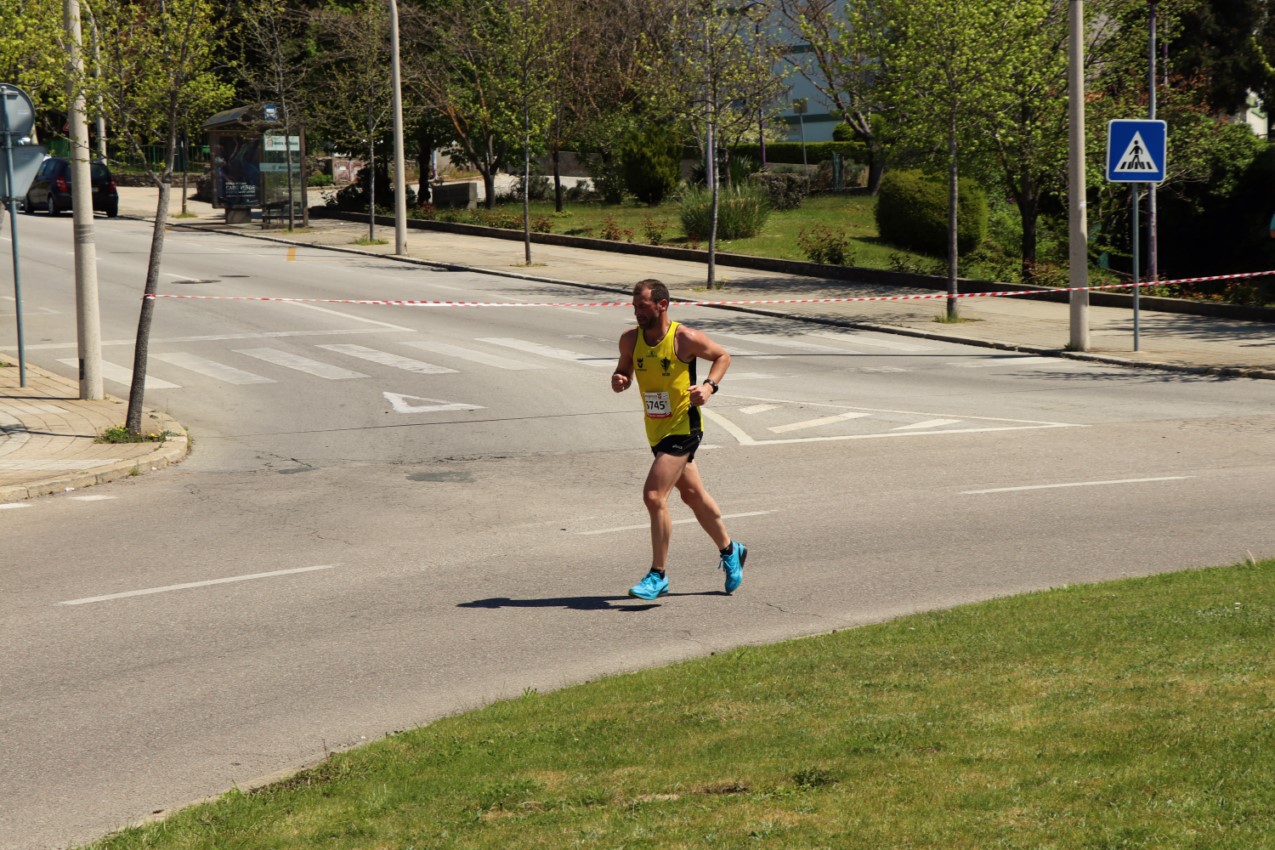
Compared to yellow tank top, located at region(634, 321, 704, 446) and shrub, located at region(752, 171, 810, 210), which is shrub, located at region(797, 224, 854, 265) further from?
yellow tank top, located at region(634, 321, 704, 446)

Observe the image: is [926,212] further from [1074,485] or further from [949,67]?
[1074,485]

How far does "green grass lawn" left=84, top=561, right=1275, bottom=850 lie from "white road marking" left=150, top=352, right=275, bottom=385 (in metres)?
13.1

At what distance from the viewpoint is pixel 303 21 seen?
48.6 m

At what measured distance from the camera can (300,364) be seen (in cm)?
2038

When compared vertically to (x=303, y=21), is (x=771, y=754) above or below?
below

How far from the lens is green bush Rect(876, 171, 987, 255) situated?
33156 mm

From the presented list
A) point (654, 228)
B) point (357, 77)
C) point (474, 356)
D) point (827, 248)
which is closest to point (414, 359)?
point (474, 356)

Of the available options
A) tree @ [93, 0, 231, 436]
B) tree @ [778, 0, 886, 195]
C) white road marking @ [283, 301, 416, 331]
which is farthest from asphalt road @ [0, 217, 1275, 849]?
tree @ [778, 0, 886, 195]

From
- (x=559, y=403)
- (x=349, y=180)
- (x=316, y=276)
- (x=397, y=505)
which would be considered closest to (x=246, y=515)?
(x=397, y=505)

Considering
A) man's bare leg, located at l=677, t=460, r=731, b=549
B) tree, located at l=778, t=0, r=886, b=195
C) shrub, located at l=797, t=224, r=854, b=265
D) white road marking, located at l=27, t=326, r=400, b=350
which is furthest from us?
shrub, located at l=797, t=224, r=854, b=265

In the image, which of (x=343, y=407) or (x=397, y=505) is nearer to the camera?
(x=397, y=505)

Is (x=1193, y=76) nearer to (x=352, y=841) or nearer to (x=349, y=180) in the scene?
(x=349, y=180)

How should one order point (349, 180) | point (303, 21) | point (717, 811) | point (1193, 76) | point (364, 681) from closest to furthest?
point (717, 811), point (364, 681), point (1193, 76), point (303, 21), point (349, 180)

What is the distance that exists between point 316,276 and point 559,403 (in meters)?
15.5
